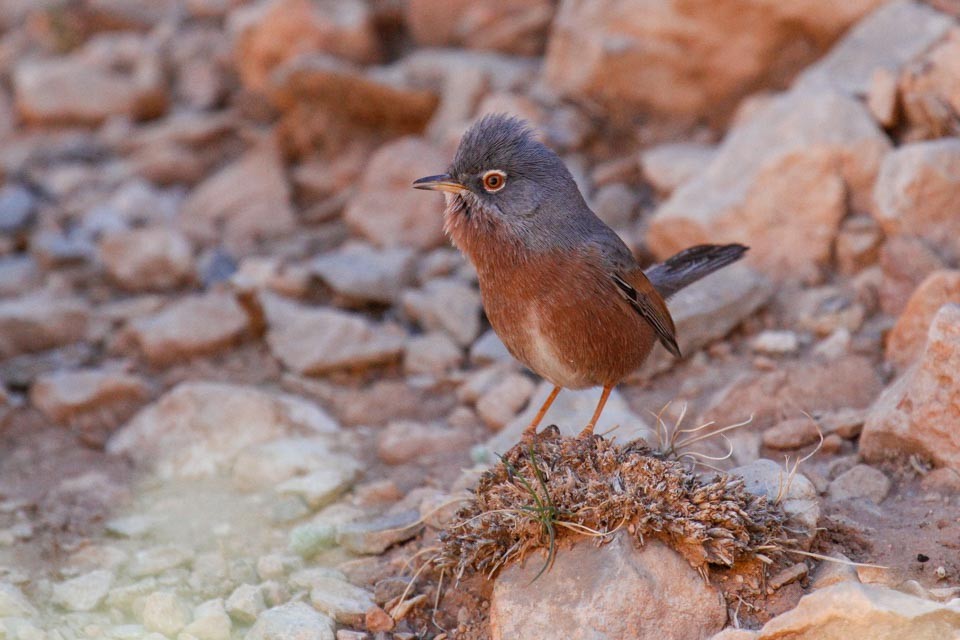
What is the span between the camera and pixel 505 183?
208 inches

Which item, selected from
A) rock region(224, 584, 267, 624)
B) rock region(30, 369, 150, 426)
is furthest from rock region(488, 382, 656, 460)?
rock region(30, 369, 150, 426)

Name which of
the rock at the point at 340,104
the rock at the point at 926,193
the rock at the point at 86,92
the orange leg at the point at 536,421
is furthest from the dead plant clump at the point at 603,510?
the rock at the point at 86,92

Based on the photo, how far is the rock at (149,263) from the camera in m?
8.59

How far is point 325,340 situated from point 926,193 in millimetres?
4187

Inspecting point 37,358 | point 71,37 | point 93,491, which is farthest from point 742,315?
point 71,37

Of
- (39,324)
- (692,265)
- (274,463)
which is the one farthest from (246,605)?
(39,324)

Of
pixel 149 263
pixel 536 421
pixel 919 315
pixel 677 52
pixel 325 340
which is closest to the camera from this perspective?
pixel 536 421

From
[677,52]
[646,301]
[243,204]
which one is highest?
[677,52]

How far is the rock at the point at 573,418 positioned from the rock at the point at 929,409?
1.21m

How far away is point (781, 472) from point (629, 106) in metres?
5.21

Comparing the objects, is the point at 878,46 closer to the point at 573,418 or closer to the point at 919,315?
the point at 919,315

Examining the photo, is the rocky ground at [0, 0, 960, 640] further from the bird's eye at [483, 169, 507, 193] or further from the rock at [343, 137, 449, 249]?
the bird's eye at [483, 169, 507, 193]

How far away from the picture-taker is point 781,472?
462 centimetres

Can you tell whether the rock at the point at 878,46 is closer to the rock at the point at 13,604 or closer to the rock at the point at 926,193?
the rock at the point at 926,193
